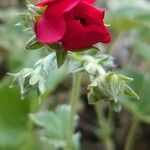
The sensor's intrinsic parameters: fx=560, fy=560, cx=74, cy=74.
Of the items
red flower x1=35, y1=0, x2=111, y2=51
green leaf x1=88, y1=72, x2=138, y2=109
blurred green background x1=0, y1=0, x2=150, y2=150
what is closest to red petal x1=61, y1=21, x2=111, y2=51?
red flower x1=35, y1=0, x2=111, y2=51

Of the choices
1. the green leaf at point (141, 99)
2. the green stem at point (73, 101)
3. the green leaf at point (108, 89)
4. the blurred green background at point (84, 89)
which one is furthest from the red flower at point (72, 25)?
the green leaf at point (141, 99)

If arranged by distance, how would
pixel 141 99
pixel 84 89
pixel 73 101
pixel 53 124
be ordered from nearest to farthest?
pixel 73 101 < pixel 53 124 < pixel 141 99 < pixel 84 89

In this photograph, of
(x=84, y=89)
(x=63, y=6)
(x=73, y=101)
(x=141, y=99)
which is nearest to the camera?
(x=63, y=6)

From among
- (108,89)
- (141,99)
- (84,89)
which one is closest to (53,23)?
(108,89)

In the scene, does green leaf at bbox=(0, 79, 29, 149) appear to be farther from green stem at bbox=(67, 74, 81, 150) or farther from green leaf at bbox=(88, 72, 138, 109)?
green leaf at bbox=(88, 72, 138, 109)

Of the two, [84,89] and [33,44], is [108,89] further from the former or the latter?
[84,89]

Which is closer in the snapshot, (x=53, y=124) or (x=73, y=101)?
(x=73, y=101)
